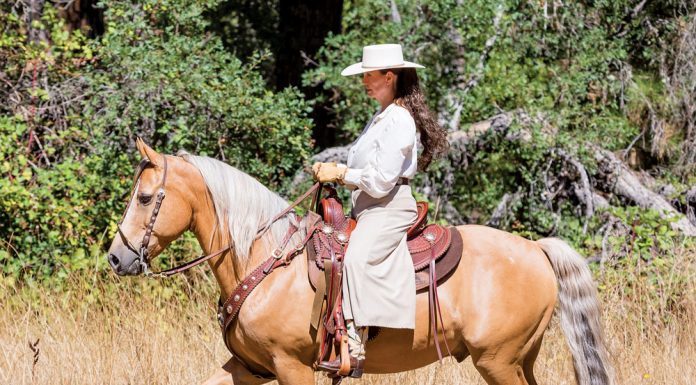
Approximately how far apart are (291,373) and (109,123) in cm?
421

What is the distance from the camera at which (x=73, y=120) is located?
830 centimetres

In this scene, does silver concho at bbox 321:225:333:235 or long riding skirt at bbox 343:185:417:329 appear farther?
silver concho at bbox 321:225:333:235

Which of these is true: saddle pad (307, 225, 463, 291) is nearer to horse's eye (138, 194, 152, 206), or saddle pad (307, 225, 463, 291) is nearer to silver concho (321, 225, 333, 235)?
silver concho (321, 225, 333, 235)

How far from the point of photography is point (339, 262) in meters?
4.45

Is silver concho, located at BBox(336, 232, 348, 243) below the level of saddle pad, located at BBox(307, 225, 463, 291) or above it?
above

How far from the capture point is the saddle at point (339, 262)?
14.5 feet

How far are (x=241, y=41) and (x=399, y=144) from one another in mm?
9354

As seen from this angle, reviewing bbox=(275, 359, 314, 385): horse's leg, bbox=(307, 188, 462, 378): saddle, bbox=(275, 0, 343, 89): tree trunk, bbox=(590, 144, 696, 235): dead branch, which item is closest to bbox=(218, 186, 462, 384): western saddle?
bbox=(307, 188, 462, 378): saddle

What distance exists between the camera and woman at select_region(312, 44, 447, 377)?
4.36 metres

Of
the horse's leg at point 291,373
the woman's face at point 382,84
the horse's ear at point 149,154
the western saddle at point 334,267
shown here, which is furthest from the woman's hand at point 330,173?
the horse's leg at point 291,373

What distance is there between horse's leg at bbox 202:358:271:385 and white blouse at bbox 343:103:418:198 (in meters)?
1.15

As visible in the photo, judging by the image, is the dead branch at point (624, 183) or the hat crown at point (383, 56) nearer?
the hat crown at point (383, 56)

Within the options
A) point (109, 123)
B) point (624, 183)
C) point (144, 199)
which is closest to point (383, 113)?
point (144, 199)

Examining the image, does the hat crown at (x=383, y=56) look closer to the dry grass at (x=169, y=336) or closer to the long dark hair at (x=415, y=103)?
the long dark hair at (x=415, y=103)
